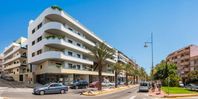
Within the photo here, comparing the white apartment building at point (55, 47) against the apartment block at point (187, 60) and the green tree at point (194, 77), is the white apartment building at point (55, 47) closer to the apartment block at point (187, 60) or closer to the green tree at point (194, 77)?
the green tree at point (194, 77)

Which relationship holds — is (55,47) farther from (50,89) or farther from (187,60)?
(187,60)

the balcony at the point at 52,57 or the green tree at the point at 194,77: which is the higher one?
the balcony at the point at 52,57

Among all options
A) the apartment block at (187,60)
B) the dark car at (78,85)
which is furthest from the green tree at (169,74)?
the apartment block at (187,60)

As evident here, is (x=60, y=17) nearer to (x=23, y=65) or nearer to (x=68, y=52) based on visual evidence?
(x=68, y=52)

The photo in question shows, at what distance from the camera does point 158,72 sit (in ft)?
301

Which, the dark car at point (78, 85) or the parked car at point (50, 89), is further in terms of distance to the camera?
the dark car at point (78, 85)

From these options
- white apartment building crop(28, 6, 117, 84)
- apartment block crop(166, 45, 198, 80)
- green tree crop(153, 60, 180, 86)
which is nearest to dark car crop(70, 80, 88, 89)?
white apartment building crop(28, 6, 117, 84)

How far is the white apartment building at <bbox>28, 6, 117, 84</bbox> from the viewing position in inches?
2270

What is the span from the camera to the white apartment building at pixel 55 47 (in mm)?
57656

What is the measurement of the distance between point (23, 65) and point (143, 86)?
4599cm

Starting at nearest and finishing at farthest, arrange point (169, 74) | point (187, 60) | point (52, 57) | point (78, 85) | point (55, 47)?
1. point (78, 85)
2. point (52, 57)
3. point (55, 47)
4. point (169, 74)
5. point (187, 60)

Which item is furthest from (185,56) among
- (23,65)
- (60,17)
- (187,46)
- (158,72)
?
(60,17)

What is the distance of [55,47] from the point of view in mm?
62344

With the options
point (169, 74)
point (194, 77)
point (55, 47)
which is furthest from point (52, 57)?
point (194, 77)
